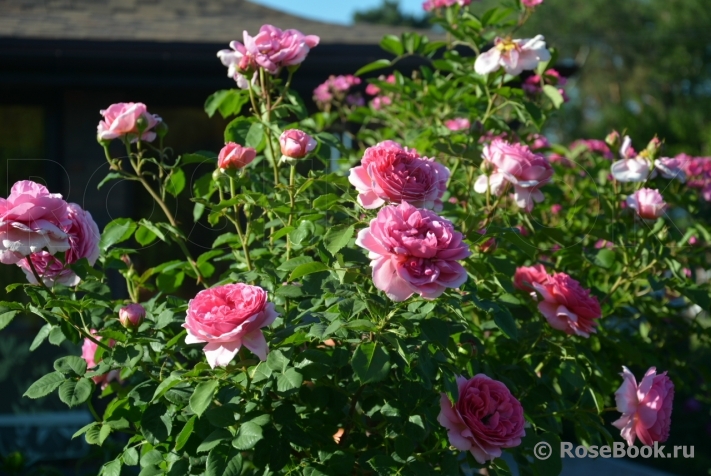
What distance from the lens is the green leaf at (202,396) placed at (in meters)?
1.39

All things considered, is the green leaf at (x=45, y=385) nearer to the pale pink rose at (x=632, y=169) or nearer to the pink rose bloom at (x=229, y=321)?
the pink rose bloom at (x=229, y=321)

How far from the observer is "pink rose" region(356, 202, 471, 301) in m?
1.28

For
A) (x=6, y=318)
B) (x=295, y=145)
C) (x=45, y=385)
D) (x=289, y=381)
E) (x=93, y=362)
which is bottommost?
(x=93, y=362)

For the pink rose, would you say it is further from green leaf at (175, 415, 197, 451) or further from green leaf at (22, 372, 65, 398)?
green leaf at (22, 372, 65, 398)

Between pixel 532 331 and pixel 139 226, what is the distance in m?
0.99

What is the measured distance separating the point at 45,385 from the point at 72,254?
295 millimetres

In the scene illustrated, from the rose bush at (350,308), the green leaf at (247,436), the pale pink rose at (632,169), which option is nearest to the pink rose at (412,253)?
the rose bush at (350,308)

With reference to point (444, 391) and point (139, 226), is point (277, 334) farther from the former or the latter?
point (139, 226)

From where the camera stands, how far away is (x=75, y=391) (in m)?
1.62

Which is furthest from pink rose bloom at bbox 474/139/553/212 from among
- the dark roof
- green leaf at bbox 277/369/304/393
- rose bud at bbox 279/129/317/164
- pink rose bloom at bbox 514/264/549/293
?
the dark roof

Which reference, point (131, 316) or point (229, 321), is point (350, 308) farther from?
point (131, 316)

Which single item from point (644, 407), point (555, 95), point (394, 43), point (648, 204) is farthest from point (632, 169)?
point (394, 43)

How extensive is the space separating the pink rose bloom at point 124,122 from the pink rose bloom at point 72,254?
0.26 m

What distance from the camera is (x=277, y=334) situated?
1.50m
